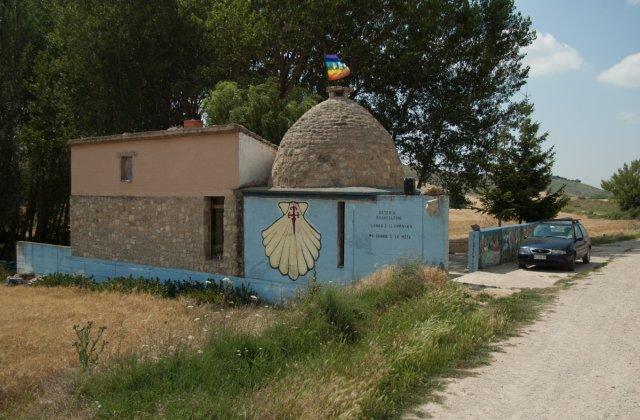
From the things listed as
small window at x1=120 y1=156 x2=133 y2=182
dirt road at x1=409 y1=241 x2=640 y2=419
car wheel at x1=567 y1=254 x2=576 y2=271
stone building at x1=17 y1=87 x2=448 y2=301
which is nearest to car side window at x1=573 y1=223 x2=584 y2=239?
car wheel at x1=567 y1=254 x2=576 y2=271

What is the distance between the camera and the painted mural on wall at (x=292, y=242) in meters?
14.6

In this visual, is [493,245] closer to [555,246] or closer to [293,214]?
[555,246]

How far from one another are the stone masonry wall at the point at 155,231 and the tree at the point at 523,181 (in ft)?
45.1

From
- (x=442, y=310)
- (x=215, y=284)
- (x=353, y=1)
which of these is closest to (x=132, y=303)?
(x=215, y=284)

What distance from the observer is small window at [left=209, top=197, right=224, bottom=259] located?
54.3 feet

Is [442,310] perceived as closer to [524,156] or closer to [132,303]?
[132,303]

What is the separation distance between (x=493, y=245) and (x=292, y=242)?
6216 mm

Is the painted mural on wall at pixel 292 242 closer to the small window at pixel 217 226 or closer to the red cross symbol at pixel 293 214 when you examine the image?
the red cross symbol at pixel 293 214

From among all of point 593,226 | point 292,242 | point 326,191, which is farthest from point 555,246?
point 593,226

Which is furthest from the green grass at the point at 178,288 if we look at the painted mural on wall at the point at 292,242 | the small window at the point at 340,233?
the small window at the point at 340,233

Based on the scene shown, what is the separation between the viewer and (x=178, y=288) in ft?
53.3

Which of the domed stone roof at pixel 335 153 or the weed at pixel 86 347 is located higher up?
the domed stone roof at pixel 335 153

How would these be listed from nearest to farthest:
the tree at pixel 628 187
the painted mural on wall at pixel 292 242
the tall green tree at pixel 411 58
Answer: the painted mural on wall at pixel 292 242, the tall green tree at pixel 411 58, the tree at pixel 628 187

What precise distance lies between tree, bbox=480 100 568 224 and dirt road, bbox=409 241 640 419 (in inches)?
573
